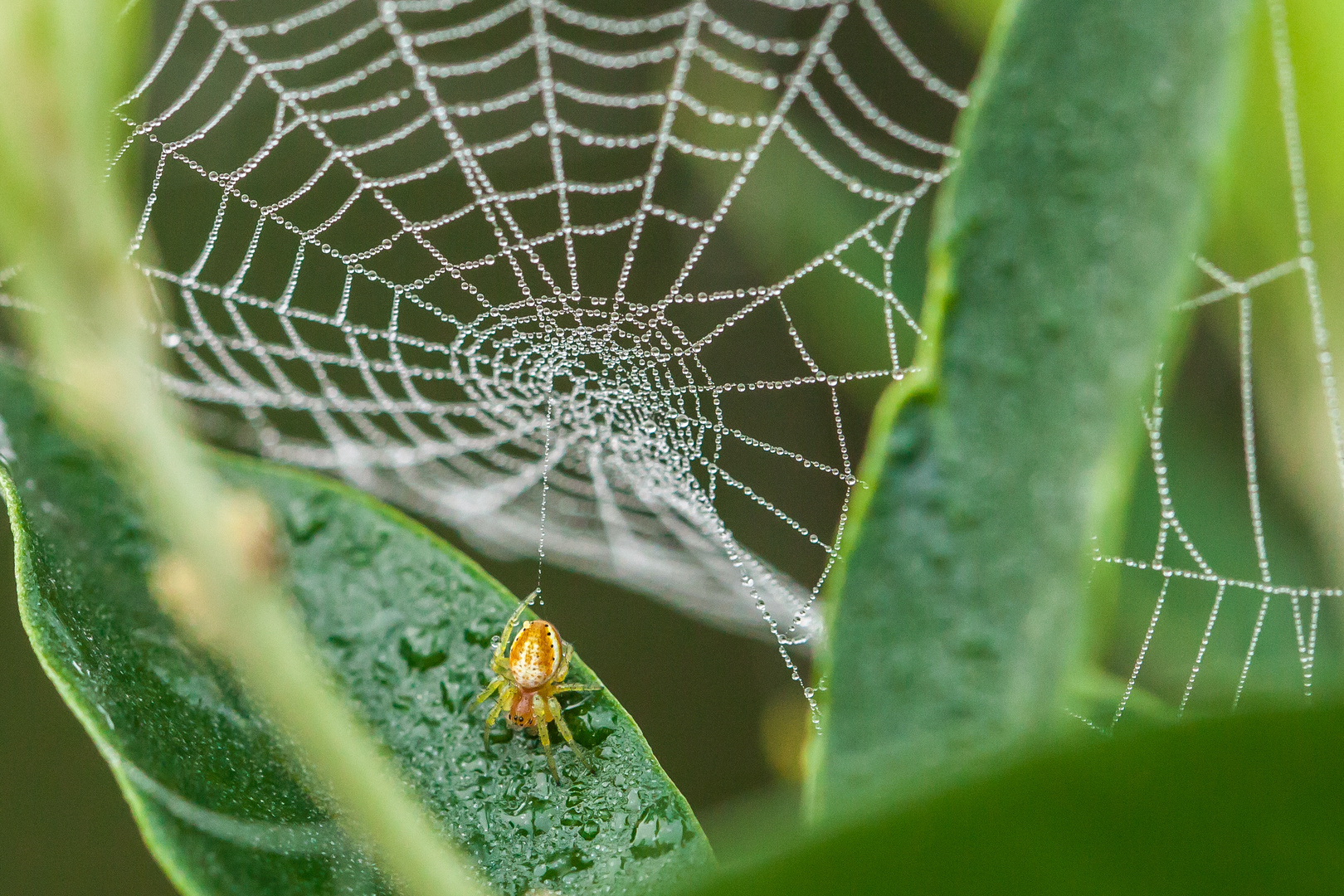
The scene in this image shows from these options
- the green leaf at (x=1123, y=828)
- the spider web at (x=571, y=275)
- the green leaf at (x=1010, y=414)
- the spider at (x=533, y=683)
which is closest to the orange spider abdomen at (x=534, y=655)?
the spider at (x=533, y=683)

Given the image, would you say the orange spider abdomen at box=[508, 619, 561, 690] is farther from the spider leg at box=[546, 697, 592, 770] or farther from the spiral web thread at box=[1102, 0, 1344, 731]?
the spiral web thread at box=[1102, 0, 1344, 731]

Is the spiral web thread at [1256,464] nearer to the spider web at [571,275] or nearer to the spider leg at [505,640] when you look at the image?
the spider web at [571,275]

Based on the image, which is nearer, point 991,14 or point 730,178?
point 991,14

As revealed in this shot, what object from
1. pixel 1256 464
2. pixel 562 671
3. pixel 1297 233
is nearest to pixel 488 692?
pixel 562 671

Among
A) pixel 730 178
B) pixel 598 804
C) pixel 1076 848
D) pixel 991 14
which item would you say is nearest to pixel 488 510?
pixel 730 178

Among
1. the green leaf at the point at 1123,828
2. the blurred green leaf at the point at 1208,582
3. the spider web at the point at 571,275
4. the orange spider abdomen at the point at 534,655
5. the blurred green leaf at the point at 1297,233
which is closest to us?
the green leaf at the point at 1123,828

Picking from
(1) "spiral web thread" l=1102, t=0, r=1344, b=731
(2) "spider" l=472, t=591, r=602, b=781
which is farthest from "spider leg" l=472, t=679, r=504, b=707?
(1) "spiral web thread" l=1102, t=0, r=1344, b=731

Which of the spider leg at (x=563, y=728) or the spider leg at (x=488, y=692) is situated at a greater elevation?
the spider leg at (x=488, y=692)

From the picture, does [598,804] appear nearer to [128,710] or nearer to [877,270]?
[128,710]
